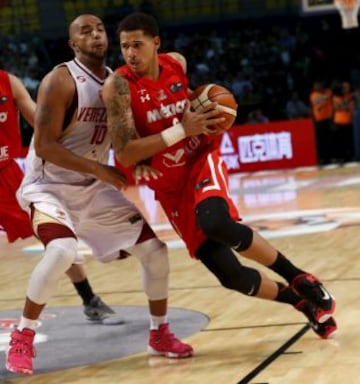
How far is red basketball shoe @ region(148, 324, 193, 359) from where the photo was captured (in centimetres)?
519

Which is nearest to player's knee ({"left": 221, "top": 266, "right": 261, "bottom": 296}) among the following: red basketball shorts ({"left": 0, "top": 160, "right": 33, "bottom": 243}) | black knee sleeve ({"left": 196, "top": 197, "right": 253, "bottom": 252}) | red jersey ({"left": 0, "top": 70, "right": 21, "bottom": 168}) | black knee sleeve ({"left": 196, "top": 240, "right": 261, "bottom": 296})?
black knee sleeve ({"left": 196, "top": 240, "right": 261, "bottom": 296})

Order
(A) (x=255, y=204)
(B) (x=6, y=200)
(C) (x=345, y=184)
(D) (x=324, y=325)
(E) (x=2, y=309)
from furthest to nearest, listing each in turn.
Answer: (C) (x=345, y=184) < (A) (x=255, y=204) < (E) (x=2, y=309) < (B) (x=6, y=200) < (D) (x=324, y=325)

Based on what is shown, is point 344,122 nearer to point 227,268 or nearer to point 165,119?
point 165,119

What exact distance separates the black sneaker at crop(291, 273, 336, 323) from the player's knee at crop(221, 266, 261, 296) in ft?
0.90

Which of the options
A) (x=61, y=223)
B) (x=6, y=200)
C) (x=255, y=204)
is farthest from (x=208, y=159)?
(x=255, y=204)

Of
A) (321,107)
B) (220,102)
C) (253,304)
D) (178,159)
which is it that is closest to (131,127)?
(178,159)

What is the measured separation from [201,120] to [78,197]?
886 millimetres

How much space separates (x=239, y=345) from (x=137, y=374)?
637 mm

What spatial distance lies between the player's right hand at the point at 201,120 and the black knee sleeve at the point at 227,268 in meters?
0.54

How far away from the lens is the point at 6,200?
20.7ft

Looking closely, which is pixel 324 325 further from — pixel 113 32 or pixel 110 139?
pixel 113 32

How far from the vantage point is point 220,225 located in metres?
4.87

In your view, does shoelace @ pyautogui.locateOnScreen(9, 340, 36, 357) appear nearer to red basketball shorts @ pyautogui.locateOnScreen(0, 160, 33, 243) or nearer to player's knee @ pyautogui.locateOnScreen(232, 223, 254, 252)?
player's knee @ pyautogui.locateOnScreen(232, 223, 254, 252)

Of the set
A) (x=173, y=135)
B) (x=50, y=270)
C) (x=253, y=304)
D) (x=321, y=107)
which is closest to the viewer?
(x=173, y=135)
